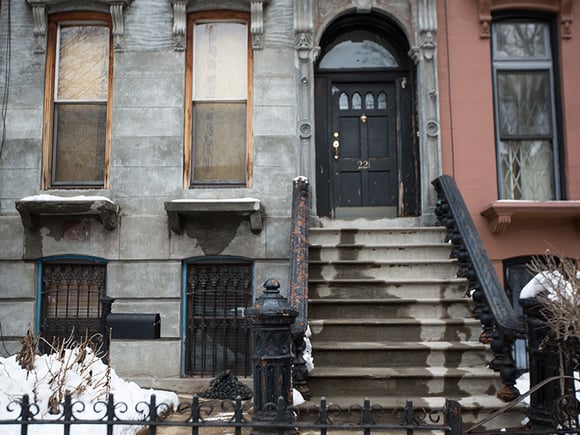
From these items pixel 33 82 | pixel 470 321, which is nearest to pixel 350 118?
Result: pixel 470 321

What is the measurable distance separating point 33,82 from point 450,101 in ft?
19.8

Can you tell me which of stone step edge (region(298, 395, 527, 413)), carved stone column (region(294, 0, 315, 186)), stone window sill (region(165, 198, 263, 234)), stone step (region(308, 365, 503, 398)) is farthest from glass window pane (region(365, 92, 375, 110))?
stone step edge (region(298, 395, 527, 413))

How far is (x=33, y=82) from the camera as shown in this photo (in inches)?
352

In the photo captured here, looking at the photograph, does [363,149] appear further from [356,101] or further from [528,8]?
[528,8]

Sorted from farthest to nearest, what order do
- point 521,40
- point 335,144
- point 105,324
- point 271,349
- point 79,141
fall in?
point 335,144, point 521,40, point 79,141, point 105,324, point 271,349

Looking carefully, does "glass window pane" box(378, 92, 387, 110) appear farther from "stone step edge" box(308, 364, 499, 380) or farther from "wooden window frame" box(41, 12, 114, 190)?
"stone step edge" box(308, 364, 499, 380)

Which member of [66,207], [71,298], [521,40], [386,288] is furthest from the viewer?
[521,40]

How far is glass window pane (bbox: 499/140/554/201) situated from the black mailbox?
5.33m

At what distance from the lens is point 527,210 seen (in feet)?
27.6

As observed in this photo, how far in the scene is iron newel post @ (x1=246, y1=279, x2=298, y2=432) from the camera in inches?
161

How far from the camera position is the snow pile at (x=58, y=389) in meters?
5.10

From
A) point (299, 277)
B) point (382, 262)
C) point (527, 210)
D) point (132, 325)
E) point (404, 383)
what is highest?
point (527, 210)

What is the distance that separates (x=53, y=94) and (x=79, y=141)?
2.57 feet

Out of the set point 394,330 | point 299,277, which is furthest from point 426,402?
point 299,277
